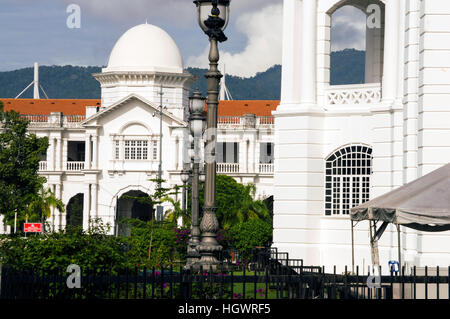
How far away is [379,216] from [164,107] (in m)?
57.7

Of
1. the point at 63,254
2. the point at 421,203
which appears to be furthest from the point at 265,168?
the point at 421,203

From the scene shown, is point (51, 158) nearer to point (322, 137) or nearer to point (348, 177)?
point (322, 137)

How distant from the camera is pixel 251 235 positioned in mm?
44594

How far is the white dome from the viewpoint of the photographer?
250 feet

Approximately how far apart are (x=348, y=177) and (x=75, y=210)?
164 ft

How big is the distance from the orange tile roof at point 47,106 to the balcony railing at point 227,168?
1315 cm

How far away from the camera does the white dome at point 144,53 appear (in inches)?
3000

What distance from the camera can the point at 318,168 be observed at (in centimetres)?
2973

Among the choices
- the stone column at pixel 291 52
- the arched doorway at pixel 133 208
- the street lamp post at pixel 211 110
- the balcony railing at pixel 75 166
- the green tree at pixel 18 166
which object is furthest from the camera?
the balcony railing at pixel 75 166

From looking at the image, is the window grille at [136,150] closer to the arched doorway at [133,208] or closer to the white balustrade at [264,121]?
the arched doorway at [133,208]

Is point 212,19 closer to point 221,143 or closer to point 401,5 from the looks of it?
point 401,5

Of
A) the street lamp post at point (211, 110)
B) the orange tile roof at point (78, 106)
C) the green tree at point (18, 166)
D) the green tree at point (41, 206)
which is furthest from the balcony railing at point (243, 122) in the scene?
the street lamp post at point (211, 110)
